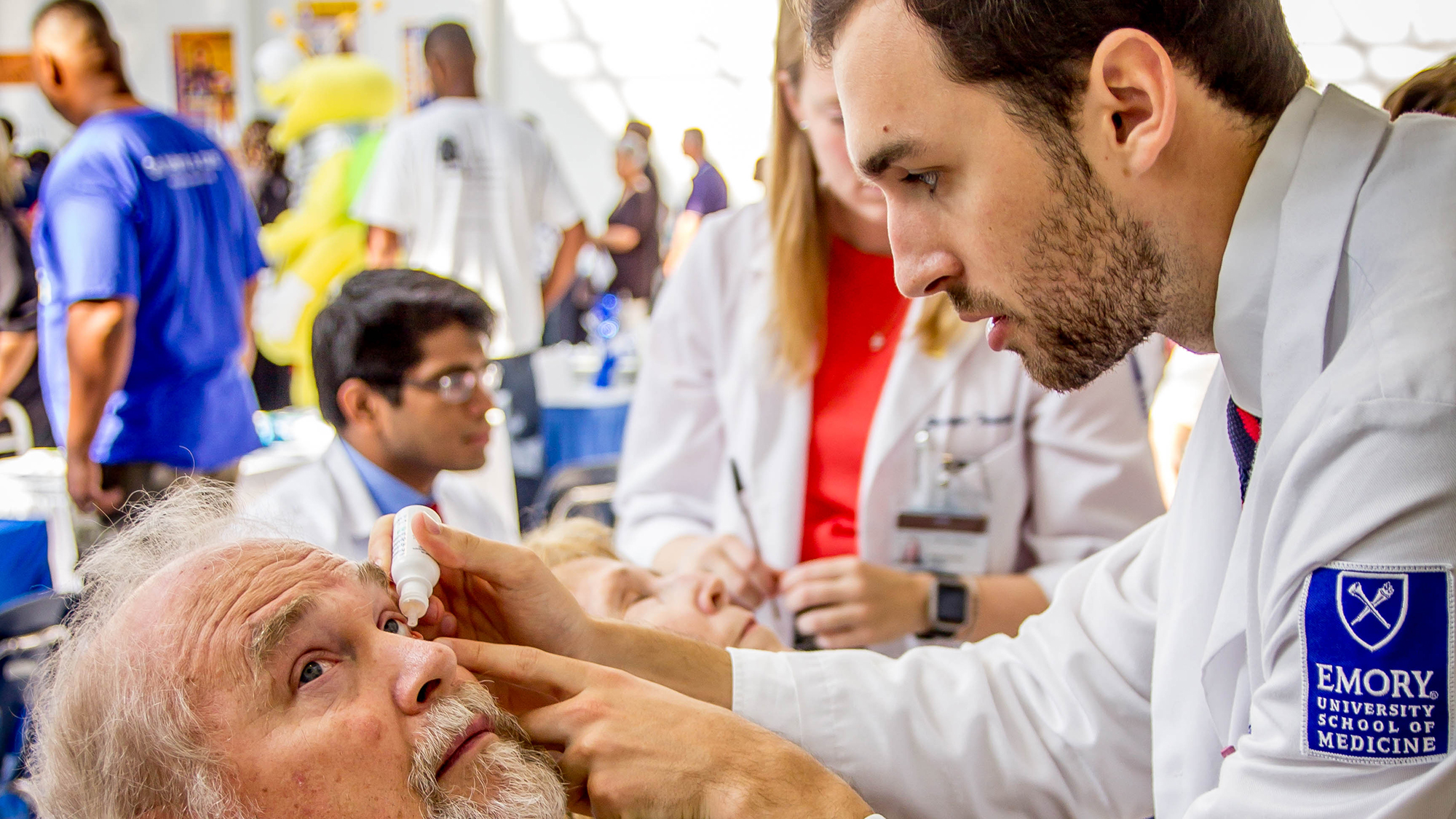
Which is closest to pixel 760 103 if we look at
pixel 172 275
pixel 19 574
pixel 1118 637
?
pixel 172 275

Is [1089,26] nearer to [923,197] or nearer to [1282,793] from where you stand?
[923,197]

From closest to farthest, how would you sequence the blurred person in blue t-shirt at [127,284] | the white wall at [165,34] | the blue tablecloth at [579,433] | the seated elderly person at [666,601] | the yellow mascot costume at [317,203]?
the seated elderly person at [666,601] < the blurred person in blue t-shirt at [127,284] < the blue tablecloth at [579,433] < the yellow mascot costume at [317,203] < the white wall at [165,34]

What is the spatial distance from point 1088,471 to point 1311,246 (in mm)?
976

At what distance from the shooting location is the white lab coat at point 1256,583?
81cm

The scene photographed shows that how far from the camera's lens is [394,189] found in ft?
13.7

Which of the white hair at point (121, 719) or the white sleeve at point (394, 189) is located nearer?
the white hair at point (121, 719)

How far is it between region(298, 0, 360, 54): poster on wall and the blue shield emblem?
777 cm

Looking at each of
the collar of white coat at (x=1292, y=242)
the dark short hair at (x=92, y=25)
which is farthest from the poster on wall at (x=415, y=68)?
the collar of white coat at (x=1292, y=242)

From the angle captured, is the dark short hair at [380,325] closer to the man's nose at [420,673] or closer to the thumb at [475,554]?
the thumb at [475,554]

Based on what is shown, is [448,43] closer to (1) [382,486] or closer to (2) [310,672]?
(1) [382,486]

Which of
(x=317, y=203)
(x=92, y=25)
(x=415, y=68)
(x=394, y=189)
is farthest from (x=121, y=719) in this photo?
(x=415, y=68)

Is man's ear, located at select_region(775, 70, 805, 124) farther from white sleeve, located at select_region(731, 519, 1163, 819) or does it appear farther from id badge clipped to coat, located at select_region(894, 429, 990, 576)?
white sleeve, located at select_region(731, 519, 1163, 819)

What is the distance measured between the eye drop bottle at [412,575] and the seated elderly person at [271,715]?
39mm

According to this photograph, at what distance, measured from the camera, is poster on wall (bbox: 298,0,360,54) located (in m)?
7.49
